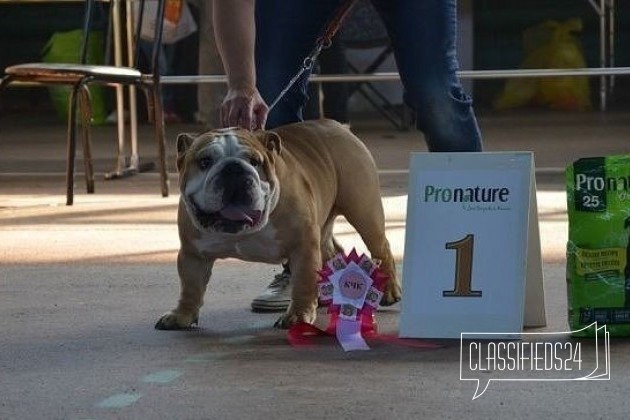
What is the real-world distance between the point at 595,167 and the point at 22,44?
9440 millimetres

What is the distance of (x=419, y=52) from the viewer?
395 centimetres

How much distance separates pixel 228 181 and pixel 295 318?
1.50 ft

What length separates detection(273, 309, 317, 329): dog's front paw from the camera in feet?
12.4

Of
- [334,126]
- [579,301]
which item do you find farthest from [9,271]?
[579,301]

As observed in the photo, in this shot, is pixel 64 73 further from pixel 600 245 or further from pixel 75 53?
pixel 75 53

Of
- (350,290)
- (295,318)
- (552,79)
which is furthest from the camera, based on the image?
(552,79)

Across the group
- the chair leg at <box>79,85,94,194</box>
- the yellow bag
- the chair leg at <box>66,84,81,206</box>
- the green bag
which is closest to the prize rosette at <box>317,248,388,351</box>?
the chair leg at <box>66,84,81,206</box>

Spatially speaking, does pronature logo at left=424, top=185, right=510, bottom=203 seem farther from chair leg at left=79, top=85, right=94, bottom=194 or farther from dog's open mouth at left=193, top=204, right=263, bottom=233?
chair leg at left=79, top=85, right=94, bottom=194

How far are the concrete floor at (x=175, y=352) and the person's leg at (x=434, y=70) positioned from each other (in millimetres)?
501

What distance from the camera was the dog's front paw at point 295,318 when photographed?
3785mm

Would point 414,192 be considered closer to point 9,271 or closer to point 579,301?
point 579,301

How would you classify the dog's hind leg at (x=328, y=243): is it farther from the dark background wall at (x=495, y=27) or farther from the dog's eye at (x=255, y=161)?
the dark background wall at (x=495, y=27)

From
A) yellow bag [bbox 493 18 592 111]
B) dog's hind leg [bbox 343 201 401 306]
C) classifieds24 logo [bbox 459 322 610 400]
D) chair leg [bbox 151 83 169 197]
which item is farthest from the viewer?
yellow bag [bbox 493 18 592 111]

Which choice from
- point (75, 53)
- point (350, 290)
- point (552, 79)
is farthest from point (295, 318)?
point (552, 79)
